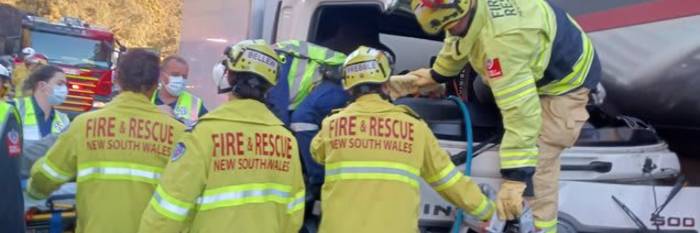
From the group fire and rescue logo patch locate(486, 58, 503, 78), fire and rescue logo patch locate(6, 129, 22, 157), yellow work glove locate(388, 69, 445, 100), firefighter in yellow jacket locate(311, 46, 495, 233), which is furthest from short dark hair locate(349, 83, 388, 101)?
fire and rescue logo patch locate(6, 129, 22, 157)

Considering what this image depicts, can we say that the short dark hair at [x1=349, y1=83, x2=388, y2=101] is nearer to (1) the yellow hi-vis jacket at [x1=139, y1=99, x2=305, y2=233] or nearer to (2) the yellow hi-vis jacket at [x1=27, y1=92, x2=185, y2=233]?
(1) the yellow hi-vis jacket at [x1=139, y1=99, x2=305, y2=233]

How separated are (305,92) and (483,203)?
1.22m

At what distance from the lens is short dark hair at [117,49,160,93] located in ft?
10.2

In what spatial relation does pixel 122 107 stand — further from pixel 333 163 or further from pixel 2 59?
pixel 2 59

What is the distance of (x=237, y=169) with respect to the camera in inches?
111

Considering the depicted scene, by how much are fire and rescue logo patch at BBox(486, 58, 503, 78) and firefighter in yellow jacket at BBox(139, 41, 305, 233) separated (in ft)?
2.81

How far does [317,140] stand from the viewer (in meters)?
3.17

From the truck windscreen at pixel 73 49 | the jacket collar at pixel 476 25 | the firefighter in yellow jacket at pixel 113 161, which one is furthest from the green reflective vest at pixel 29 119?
the truck windscreen at pixel 73 49

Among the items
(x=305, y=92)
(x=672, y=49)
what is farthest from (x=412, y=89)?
(x=672, y=49)

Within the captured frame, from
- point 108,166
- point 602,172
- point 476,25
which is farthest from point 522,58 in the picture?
point 108,166

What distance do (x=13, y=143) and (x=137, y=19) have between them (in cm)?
2642

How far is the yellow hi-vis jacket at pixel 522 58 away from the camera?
324cm

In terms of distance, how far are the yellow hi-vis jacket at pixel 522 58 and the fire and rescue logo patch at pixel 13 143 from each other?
1.74 meters

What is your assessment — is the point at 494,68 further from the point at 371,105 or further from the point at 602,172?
the point at 602,172
